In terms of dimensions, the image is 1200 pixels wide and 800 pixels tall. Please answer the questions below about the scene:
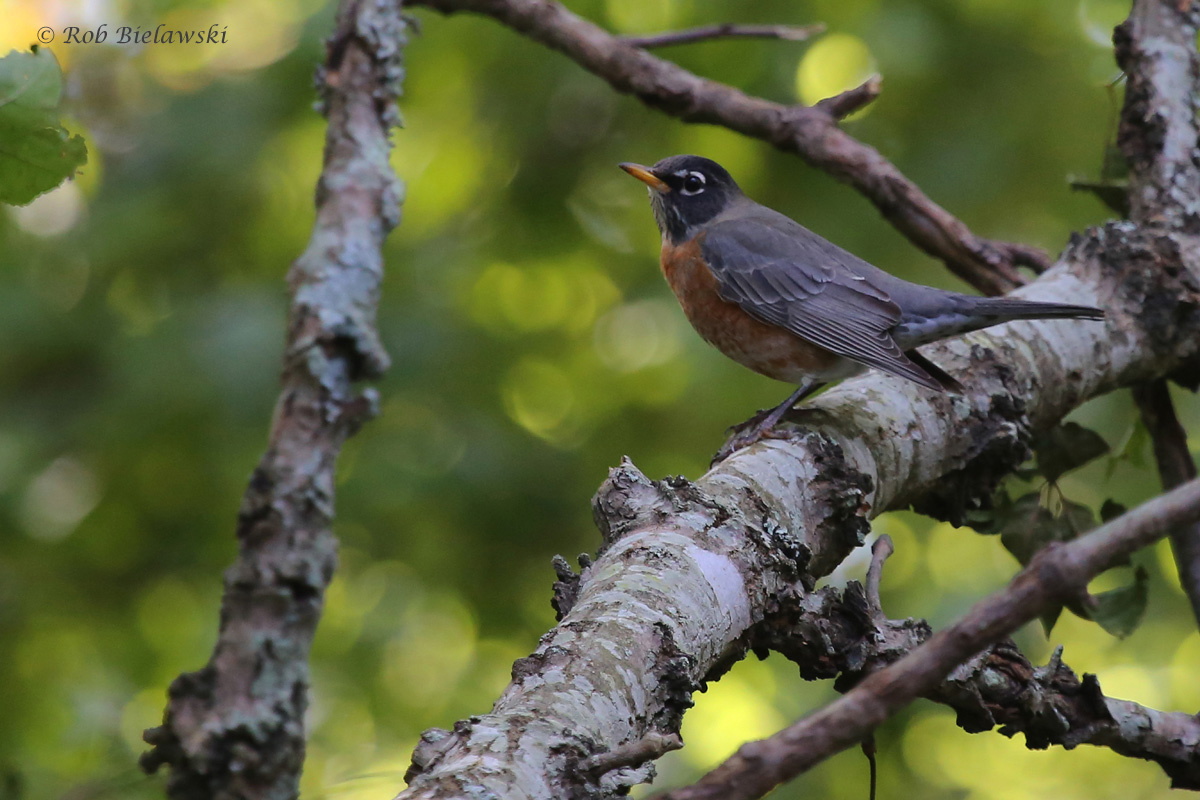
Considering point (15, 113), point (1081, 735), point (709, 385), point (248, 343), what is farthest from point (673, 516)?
point (709, 385)

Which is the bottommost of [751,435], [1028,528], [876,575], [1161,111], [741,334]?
[876,575]

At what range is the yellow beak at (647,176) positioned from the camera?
4.61 meters

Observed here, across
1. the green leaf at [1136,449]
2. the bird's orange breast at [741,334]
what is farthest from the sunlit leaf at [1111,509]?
the bird's orange breast at [741,334]

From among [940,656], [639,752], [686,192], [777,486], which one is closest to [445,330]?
[686,192]

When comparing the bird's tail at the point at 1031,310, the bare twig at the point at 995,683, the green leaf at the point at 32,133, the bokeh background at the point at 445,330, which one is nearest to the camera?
the green leaf at the point at 32,133

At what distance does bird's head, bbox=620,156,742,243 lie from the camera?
15.6 feet

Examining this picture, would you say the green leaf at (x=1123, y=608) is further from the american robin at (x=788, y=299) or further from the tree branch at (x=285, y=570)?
the tree branch at (x=285, y=570)

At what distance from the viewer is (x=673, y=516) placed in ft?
7.20

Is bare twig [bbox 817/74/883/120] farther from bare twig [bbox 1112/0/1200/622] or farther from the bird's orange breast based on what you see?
bare twig [bbox 1112/0/1200/622]

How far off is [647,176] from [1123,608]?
8.73 ft

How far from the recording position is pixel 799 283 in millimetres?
4238

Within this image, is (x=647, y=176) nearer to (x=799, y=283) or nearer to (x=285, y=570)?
(x=799, y=283)

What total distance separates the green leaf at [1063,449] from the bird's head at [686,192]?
1.84m

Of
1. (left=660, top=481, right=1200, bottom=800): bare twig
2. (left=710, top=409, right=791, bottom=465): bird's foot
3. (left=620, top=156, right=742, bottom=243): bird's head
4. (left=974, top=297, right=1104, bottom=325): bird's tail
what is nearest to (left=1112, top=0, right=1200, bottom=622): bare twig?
(left=974, top=297, right=1104, bottom=325): bird's tail
